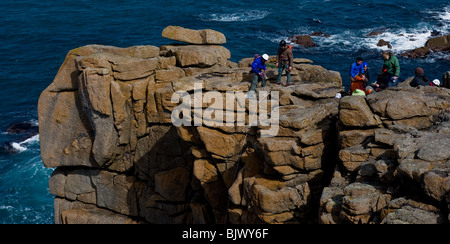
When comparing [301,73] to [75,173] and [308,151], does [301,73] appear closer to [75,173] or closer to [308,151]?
[308,151]

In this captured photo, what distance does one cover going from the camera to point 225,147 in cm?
2820

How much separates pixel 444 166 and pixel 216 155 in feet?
44.4

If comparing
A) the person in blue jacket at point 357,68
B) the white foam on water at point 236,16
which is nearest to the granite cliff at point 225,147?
the person in blue jacket at point 357,68

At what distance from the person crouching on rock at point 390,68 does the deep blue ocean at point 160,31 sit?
107 feet

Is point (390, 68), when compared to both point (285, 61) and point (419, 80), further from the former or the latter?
point (285, 61)

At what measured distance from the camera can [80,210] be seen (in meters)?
37.7

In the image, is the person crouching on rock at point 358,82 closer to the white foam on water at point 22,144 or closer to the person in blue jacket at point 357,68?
the person in blue jacket at point 357,68

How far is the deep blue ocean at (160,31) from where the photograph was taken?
59978 mm

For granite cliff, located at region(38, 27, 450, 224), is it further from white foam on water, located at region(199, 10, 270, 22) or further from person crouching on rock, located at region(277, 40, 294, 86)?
white foam on water, located at region(199, 10, 270, 22)

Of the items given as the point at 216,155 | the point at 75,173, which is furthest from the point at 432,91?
the point at 75,173

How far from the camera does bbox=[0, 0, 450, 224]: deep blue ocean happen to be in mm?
59978

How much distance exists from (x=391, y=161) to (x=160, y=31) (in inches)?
2518

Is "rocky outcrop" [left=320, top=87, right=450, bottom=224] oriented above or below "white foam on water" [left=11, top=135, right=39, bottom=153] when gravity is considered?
above

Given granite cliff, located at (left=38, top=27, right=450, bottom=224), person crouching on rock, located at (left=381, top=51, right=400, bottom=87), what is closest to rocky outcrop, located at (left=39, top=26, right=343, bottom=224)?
granite cliff, located at (left=38, top=27, right=450, bottom=224)
